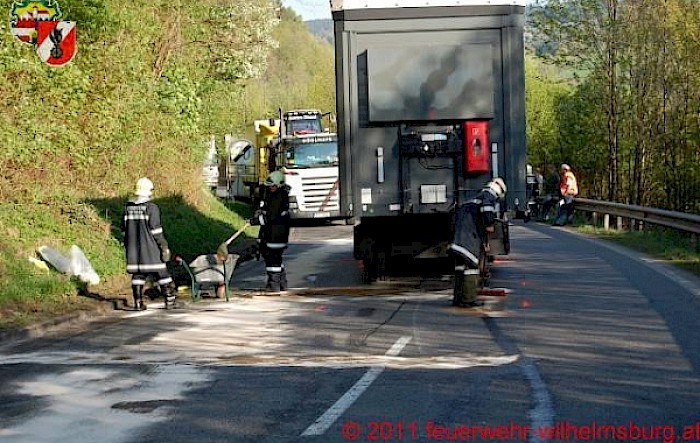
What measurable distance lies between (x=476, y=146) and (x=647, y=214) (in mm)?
10232

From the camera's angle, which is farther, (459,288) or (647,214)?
(647,214)

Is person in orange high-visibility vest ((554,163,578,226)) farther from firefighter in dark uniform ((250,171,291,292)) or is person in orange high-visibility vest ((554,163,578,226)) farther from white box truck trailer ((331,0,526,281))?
white box truck trailer ((331,0,526,281))

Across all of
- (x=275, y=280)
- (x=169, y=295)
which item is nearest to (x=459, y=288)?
(x=275, y=280)

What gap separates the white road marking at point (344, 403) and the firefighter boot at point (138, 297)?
5.31 m

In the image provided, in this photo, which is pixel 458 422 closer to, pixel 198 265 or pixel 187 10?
pixel 198 265

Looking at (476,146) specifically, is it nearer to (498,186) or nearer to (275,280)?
(498,186)

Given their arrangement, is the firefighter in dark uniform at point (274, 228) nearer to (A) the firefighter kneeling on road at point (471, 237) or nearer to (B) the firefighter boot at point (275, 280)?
(B) the firefighter boot at point (275, 280)

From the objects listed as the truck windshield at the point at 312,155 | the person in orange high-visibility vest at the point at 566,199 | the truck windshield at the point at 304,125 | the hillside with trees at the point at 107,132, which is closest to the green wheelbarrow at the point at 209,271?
the hillside with trees at the point at 107,132

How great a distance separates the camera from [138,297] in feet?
48.9

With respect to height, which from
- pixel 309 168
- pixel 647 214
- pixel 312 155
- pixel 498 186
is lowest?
pixel 647 214

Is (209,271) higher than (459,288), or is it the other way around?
(209,271)

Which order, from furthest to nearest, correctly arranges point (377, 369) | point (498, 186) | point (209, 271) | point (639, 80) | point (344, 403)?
point (639, 80) < point (209, 271) < point (498, 186) < point (377, 369) < point (344, 403)

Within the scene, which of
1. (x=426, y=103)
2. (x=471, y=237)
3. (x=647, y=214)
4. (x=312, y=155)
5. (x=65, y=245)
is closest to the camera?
(x=471, y=237)

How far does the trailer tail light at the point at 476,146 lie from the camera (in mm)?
15125
